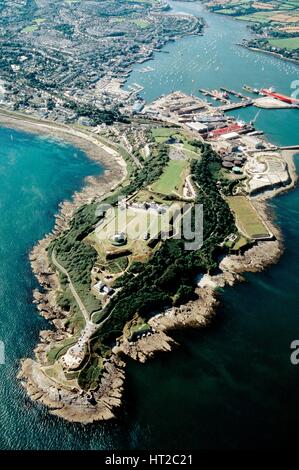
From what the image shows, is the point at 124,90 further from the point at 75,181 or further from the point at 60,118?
the point at 75,181

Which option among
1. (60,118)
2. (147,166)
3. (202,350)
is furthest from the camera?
(60,118)

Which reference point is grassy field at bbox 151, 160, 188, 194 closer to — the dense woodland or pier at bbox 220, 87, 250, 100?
the dense woodland

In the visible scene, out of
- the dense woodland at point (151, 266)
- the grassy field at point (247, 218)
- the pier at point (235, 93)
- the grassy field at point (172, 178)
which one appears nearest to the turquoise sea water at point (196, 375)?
the grassy field at point (247, 218)

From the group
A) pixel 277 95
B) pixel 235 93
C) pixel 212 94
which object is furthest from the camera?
pixel 235 93

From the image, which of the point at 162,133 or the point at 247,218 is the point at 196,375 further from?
the point at 162,133

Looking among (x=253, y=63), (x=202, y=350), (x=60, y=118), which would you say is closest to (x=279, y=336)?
(x=202, y=350)

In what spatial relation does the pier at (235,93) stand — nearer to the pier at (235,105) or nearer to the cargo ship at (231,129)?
the pier at (235,105)

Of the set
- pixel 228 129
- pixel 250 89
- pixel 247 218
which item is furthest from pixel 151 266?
pixel 250 89
